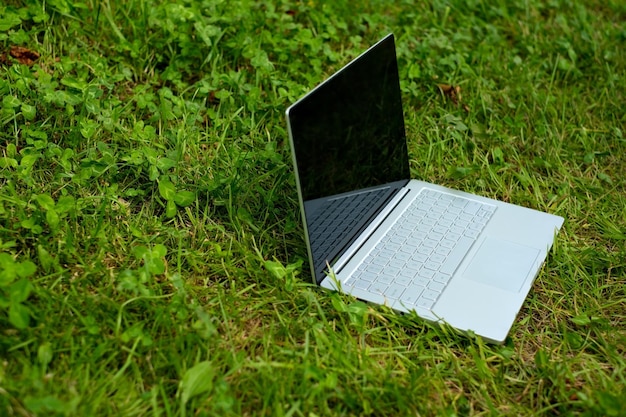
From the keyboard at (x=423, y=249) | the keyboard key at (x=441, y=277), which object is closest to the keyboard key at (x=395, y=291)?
the keyboard at (x=423, y=249)

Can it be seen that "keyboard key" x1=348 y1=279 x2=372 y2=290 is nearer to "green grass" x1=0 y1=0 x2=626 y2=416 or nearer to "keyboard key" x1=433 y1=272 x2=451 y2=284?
"green grass" x1=0 y1=0 x2=626 y2=416

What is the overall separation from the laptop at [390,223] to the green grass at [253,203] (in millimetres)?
91

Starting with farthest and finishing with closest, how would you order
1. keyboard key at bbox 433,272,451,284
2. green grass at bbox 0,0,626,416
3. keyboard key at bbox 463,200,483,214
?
1. keyboard key at bbox 463,200,483,214
2. keyboard key at bbox 433,272,451,284
3. green grass at bbox 0,0,626,416

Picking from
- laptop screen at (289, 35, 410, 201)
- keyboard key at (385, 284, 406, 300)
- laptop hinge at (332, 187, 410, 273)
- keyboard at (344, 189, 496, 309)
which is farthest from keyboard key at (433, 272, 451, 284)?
laptop screen at (289, 35, 410, 201)

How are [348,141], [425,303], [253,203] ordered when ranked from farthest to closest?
[253,203]
[348,141]
[425,303]

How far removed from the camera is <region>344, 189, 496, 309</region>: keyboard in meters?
2.11

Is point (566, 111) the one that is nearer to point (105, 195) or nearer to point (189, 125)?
point (189, 125)

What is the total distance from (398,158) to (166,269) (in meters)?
0.97

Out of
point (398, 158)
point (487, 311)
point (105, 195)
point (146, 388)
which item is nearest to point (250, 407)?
point (146, 388)

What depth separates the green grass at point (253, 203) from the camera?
1.80 meters

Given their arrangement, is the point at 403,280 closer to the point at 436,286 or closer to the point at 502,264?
the point at 436,286

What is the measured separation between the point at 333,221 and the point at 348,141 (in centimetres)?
27

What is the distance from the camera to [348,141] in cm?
216

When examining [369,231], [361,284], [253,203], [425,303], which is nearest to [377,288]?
[361,284]
